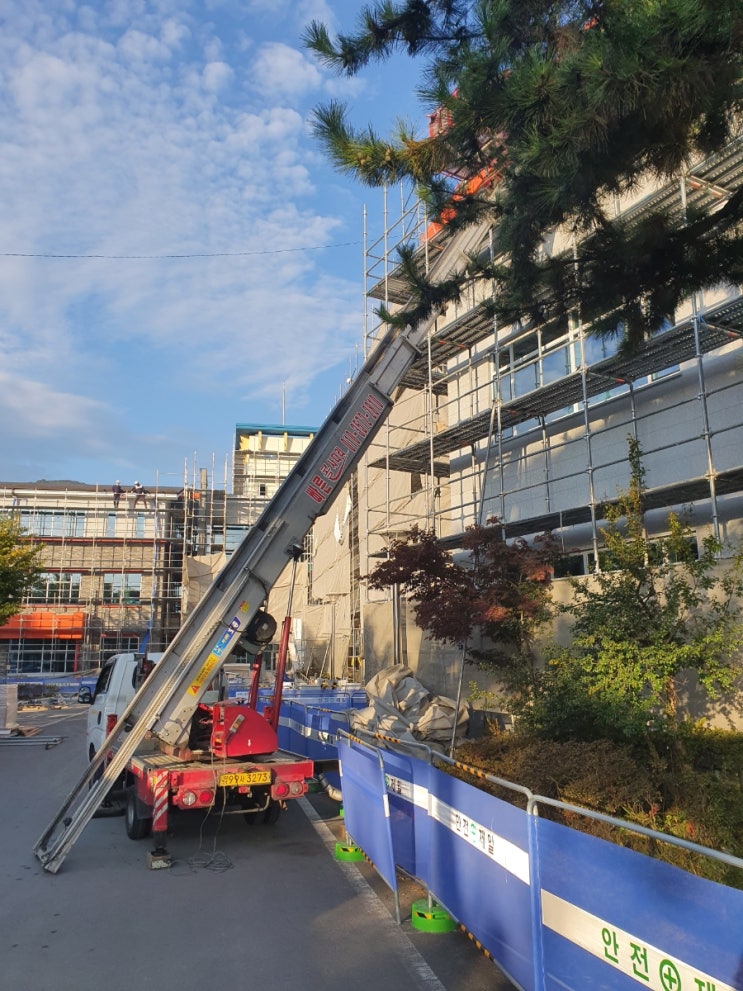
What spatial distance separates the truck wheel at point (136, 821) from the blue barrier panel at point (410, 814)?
3464mm

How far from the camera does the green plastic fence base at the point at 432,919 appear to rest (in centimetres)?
566

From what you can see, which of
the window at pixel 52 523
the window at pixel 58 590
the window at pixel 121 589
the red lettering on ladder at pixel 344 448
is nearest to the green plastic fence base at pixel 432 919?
the red lettering on ladder at pixel 344 448

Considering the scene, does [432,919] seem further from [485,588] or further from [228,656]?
[485,588]

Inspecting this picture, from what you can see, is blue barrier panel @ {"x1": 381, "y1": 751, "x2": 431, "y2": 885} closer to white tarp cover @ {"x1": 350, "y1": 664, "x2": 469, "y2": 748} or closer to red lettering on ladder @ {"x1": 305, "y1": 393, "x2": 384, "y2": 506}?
red lettering on ladder @ {"x1": 305, "y1": 393, "x2": 384, "y2": 506}

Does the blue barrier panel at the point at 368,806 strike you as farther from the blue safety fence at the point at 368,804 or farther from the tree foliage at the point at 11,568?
the tree foliage at the point at 11,568

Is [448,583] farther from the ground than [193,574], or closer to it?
closer to it

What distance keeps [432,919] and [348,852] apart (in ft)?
7.04

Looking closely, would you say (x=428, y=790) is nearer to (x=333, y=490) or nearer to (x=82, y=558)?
(x=333, y=490)

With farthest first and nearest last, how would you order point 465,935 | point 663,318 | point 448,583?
point 448,583 < point 663,318 < point 465,935

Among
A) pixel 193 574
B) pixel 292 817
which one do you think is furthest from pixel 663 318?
pixel 193 574

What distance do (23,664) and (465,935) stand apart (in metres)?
39.3

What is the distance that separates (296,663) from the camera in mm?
31469

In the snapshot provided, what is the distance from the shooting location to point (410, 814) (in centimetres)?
621

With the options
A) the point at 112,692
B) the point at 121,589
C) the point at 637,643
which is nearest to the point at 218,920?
the point at 637,643
